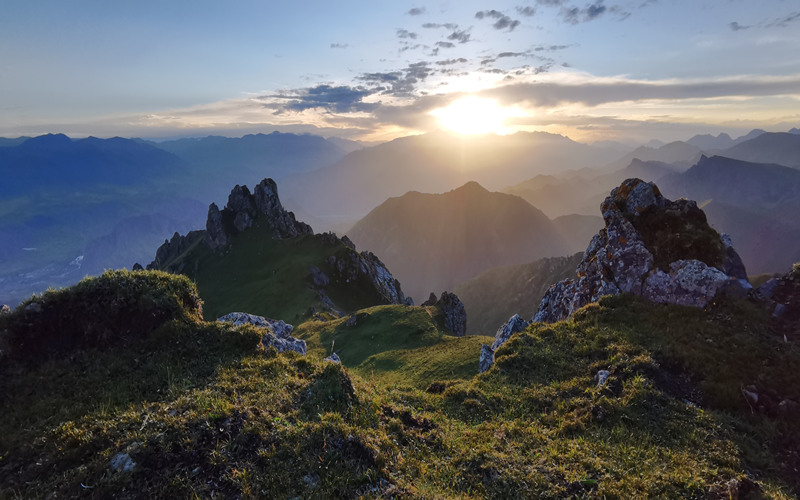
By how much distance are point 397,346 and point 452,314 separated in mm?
21052

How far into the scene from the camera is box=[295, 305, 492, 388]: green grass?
3017 cm

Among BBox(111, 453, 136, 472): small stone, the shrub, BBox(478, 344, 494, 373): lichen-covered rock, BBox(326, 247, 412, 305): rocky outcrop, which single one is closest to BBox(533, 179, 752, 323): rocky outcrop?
BBox(478, 344, 494, 373): lichen-covered rock

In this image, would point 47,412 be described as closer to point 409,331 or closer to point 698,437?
point 698,437

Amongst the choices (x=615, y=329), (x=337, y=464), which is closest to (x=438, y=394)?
(x=337, y=464)

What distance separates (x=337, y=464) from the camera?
9.61 metres

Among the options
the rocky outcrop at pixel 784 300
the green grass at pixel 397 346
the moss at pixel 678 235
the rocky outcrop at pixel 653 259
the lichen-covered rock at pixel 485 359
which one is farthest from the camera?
the green grass at pixel 397 346

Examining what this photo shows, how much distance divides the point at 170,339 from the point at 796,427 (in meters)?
25.4

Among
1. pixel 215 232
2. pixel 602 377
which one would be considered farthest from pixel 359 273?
pixel 602 377

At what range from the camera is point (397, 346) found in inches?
1590

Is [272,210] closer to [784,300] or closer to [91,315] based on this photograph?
[91,315]

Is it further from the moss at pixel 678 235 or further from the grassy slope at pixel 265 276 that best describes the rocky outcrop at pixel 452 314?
the moss at pixel 678 235

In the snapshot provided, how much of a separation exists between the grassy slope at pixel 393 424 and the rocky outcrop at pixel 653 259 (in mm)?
2977

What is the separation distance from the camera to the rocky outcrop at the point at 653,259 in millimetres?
22344

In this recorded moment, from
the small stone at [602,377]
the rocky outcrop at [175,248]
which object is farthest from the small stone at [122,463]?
the rocky outcrop at [175,248]
